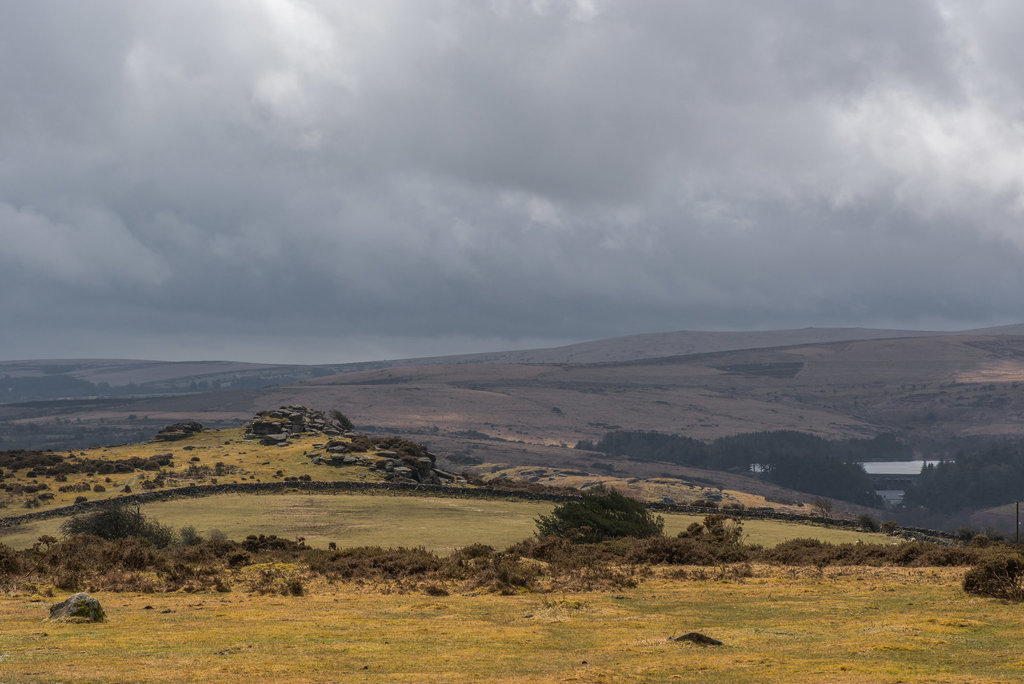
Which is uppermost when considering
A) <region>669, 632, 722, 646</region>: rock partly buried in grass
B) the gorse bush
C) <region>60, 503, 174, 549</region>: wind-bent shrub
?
<region>669, 632, 722, 646</region>: rock partly buried in grass

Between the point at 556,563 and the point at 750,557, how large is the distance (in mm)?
7793

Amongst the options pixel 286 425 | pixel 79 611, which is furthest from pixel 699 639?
pixel 286 425

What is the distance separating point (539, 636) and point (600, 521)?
79.5ft

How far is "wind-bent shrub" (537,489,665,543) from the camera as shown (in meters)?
39.5

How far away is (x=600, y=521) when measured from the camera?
132 ft

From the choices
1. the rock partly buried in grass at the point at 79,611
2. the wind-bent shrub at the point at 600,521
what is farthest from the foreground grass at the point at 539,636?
the wind-bent shrub at the point at 600,521

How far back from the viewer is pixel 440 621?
18.7m

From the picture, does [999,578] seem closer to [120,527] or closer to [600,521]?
[600,521]

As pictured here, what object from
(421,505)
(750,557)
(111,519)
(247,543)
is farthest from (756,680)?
(421,505)

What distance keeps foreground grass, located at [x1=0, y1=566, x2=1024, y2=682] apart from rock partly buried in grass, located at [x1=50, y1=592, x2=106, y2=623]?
13.1 inches

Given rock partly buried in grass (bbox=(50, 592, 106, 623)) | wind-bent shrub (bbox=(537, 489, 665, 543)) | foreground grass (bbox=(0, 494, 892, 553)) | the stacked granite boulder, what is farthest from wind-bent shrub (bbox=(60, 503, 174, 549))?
the stacked granite boulder

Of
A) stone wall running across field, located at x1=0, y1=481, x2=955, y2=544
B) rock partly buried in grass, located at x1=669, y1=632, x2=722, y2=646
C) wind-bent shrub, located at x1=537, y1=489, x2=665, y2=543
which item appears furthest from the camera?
stone wall running across field, located at x1=0, y1=481, x2=955, y2=544

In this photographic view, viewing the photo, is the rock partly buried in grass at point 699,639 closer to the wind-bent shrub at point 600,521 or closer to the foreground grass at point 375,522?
the wind-bent shrub at point 600,521

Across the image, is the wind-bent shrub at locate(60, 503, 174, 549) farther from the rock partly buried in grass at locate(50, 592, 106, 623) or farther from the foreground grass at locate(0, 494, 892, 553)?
the rock partly buried in grass at locate(50, 592, 106, 623)
